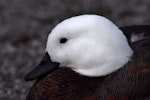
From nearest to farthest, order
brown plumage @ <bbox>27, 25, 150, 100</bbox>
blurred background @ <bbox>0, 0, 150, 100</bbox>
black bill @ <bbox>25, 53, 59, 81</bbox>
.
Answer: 1. brown plumage @ <bbox>27, 25, 150, 100</bbox>
2. black bill @ <bbox>25, 53, 59, 81</bbox>
3. blurred background @ <bbox>0, 0, 150, 100</bbox>

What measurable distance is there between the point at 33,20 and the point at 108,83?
382cm

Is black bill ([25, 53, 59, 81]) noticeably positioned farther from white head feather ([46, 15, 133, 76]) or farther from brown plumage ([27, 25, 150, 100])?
white head feather ([46, 15, 133, 76])

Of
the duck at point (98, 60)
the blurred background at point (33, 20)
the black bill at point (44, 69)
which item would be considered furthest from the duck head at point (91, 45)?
the blurred background at point (33, 20)

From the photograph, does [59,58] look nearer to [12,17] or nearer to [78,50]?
[78,50]

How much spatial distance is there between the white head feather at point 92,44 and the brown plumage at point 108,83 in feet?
0.21

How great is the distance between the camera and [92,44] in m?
4.29

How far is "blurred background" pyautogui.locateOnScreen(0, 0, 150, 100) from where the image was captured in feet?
21.8

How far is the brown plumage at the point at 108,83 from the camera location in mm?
4242

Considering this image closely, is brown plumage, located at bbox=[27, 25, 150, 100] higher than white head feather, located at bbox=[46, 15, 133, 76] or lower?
lower

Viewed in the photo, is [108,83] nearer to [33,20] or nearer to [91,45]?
[91,45]

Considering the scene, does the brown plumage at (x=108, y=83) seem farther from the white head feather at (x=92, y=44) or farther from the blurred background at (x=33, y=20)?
the blurred background at (x=33, y=20)

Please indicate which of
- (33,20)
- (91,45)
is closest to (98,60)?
(91,45)

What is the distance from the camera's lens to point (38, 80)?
469cm

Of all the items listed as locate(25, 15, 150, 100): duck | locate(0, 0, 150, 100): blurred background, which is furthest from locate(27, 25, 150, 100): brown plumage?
locate(0, 0, 150, 100): blurred background
